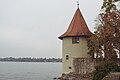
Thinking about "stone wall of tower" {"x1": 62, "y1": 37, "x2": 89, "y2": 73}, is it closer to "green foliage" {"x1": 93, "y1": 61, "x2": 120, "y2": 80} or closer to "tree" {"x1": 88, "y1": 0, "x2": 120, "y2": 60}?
"tree" {"x1": 88, "y1": 0, "x2": 120, "y2": 60}

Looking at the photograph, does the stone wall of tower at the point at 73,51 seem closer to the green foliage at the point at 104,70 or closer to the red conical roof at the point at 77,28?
the red conical roof at the point at 77,28

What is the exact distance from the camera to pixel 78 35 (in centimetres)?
4519

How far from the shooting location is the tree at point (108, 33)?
3622cm

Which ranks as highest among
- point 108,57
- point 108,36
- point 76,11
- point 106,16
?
point 76,11

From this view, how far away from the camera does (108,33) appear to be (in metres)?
36.2

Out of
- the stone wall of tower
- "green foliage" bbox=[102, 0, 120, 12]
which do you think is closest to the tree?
"green foliage" bbox=[102, 0, 120, 12]

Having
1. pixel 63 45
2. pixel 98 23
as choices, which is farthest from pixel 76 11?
pixel 98 23

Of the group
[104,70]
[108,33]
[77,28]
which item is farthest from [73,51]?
[104,70]

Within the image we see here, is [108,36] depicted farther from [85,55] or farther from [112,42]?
[85,55]

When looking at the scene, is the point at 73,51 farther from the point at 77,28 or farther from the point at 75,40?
the point at 77,28

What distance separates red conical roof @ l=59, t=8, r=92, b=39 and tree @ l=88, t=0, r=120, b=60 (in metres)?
7.05

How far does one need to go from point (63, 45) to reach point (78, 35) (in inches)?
118

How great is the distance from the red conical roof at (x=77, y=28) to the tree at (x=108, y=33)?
23.1 feet

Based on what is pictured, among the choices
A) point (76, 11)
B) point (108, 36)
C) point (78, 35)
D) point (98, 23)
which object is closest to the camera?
point (108, 36)
